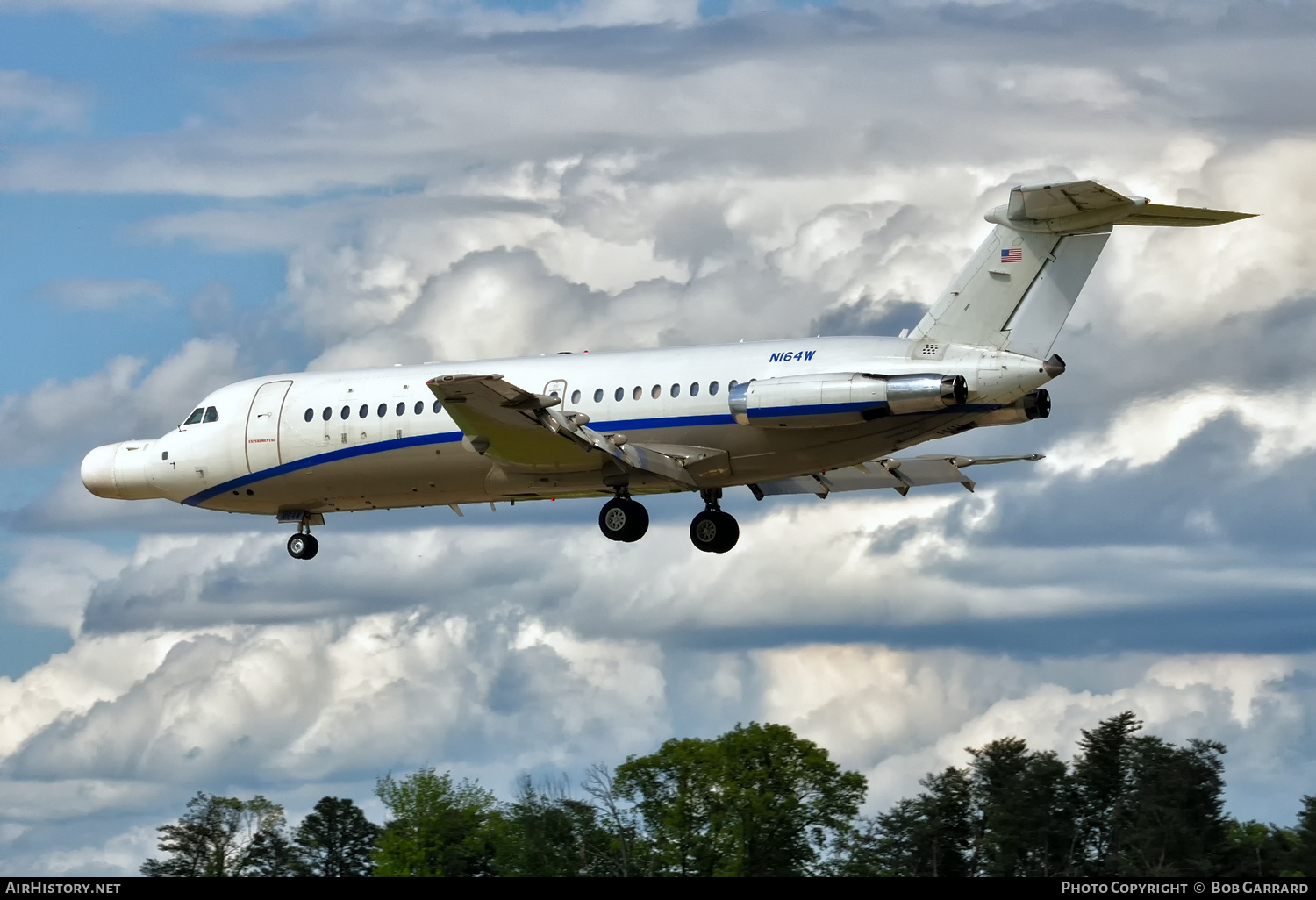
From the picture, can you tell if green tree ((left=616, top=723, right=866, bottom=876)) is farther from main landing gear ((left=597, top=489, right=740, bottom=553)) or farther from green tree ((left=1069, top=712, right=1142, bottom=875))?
main landing gear ((left=597, top=489, right=740, bottom=553))

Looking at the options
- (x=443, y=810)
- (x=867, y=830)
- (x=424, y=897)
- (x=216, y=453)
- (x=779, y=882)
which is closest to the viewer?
(x=424, y=897)

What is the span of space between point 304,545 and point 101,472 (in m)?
6.05

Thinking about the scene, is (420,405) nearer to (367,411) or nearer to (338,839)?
(367,411)

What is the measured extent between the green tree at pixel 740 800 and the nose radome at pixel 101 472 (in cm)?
2966

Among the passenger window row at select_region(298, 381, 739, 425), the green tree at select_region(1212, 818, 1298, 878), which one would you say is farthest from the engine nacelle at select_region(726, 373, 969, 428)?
the green tree at select_region(1212, 818, 1298, 878)

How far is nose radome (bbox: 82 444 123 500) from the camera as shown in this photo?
5681cm

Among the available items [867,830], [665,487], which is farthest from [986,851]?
[665,487]

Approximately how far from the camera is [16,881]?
30484 millimetres

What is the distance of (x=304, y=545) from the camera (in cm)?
5528

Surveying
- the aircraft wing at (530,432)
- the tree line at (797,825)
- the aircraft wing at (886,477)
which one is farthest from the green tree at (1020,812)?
the aircraft wing at (530,432)

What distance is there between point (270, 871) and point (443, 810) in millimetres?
7849

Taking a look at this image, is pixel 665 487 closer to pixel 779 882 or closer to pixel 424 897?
pixel 779 882

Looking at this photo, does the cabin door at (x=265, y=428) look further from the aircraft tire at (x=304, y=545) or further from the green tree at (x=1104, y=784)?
the green tree at (x=1104, y=784)

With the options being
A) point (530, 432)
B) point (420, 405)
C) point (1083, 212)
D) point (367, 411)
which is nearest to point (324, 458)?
point (367, 411)
